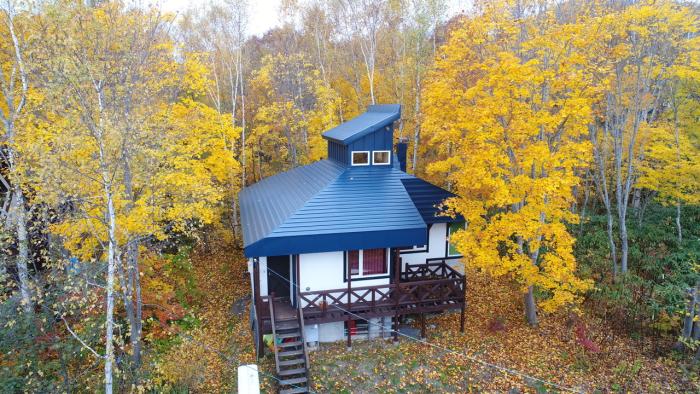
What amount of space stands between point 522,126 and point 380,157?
16.2 ft

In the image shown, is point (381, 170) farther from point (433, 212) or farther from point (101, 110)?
point (101, 110)

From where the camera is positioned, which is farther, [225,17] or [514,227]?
[225,17]

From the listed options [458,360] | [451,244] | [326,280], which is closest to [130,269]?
[326,280]

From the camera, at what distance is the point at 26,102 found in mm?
11227

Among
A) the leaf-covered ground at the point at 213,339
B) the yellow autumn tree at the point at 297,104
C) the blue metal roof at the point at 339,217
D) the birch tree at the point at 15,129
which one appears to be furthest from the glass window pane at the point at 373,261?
the yellow autumn tree at the point at 297,104

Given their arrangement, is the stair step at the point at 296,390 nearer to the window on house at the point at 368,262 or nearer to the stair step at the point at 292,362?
the stair step at the point at 292,362

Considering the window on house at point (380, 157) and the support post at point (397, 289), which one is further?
the window on house at point (380, 157)

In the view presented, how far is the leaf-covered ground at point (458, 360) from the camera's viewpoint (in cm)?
1089

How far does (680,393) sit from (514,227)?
19.6 feet

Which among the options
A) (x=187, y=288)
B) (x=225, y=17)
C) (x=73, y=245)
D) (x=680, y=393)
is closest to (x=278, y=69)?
(x=225, y=17)

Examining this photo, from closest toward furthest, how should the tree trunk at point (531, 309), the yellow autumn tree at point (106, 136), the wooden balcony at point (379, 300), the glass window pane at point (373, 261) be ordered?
the yellow autumn tree at point (106, 136) < the wooden balcony at point (379, 300) < the glass window pane at point (373, 261) < the tree trunk at point (531, 309)

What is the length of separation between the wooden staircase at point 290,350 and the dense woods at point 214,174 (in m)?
1.40

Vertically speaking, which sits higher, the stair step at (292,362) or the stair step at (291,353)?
the stair step at (291,353)

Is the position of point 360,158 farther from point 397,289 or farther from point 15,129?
point 15,129
